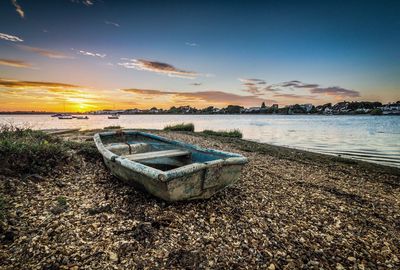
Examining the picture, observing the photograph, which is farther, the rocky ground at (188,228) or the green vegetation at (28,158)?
the green vegetation at (28,158)

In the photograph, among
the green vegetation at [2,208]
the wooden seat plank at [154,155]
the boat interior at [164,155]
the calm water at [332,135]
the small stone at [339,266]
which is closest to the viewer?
the small stone at [339,266]

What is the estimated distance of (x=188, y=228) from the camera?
4242 millimetres

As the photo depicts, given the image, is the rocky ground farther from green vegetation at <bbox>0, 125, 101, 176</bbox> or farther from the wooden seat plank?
the wooden seat plank

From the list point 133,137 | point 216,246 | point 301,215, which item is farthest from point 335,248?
point 133,137

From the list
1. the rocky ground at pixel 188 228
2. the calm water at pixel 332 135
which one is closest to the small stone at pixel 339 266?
the rocky ground at pixel 188 228

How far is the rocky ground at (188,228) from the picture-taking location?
3438 mm

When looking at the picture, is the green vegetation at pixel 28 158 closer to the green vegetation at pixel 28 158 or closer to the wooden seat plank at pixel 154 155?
the green vegetation at pixel 28 158

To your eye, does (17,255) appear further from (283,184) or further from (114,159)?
(283,184)

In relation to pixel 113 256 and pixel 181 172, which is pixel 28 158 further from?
pixel 181 172

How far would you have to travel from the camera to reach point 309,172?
9617 mm

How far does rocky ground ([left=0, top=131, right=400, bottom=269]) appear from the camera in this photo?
3438 mm

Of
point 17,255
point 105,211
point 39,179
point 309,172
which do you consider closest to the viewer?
point 17,255

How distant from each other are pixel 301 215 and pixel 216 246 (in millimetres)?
2382

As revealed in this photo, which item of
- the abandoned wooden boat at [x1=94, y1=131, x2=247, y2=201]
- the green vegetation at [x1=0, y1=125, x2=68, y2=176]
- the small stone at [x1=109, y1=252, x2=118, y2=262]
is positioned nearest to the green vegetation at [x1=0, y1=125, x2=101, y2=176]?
the green vegetation at [x1=0, y1=125, x2=68, y2=176]
